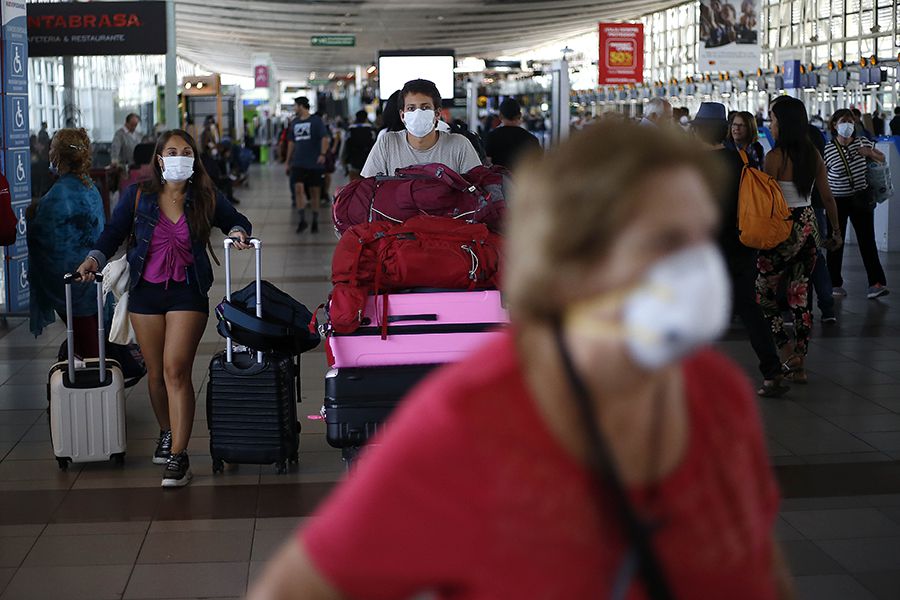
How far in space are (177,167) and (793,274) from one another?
3915 millimetres

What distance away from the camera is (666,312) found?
Answer: 50.4 inches

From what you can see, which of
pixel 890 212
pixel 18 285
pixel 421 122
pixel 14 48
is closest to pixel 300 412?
pixel 421 122

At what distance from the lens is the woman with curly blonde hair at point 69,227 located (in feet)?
23.7

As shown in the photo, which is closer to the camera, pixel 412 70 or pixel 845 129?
pixel 845 129

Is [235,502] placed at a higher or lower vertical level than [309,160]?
lower

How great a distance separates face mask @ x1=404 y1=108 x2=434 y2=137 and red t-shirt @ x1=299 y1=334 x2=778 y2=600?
4471 mm

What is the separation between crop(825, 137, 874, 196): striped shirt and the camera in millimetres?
11305

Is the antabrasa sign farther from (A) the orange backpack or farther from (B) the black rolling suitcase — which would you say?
(A) the orange backpack

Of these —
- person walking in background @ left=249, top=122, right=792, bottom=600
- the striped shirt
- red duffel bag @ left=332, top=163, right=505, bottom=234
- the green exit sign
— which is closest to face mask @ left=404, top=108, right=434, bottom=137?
red duffel bag @ left=332, top=163, right=505, bottom=234

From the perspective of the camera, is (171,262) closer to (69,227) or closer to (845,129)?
(69,227)

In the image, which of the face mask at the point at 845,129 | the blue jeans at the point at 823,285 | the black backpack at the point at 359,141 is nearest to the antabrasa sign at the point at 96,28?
the black backpack at the point at 359,141

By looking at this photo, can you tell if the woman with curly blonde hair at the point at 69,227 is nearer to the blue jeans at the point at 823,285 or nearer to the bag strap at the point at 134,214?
the bag strap at the point at 134,214

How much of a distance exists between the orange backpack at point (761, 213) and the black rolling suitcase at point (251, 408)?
110 inches

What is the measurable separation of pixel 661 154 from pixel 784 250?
6.31 metres
